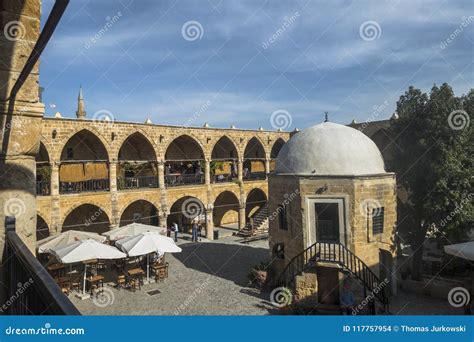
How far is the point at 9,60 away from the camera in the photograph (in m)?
3.72

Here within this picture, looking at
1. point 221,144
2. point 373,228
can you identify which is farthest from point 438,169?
point 221,144

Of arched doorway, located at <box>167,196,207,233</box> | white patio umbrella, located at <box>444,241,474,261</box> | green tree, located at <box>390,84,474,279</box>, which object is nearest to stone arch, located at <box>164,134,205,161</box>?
arched doorway, located at <box>167,196,207,233</box>

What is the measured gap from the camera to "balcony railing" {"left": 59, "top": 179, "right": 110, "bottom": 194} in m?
20.2

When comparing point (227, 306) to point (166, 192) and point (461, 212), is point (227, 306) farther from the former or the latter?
point (166, 192)

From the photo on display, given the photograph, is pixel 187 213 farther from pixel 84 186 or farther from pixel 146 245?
pixel 146 245

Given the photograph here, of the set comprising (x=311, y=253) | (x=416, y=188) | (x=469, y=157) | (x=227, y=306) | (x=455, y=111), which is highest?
(x=455, y=111)

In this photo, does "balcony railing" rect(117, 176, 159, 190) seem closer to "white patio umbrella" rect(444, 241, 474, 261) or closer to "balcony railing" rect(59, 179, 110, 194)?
"balcony railing" rect(59, 179, 110, 194)

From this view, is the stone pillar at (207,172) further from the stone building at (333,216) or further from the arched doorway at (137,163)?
the stone building at (333,216)

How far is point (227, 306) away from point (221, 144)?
21195 mm

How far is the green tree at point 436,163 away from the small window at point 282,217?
5.24m

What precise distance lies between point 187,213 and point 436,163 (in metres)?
18.7

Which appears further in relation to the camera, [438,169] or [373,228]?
[438,169]

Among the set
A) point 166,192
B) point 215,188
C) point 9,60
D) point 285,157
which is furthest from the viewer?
point 215,188

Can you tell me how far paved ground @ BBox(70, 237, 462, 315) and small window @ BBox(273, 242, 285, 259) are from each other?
1.53 meters
